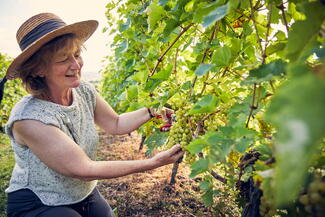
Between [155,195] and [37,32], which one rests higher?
[37,32]

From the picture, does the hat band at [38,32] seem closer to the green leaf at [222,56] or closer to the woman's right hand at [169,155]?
the woman's right hand at [169,155]

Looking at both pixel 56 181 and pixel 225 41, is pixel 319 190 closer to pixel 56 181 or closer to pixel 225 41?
pixel 225 41

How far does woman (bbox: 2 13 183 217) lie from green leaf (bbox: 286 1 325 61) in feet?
4.31

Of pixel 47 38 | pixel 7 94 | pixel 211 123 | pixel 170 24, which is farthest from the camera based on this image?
pixel 7 94

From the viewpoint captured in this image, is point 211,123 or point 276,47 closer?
point 276,47

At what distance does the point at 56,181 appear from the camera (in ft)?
7.20

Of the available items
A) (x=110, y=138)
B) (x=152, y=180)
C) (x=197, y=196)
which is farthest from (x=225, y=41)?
(x=110, y=138)

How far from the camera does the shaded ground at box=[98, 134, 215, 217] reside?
3811 millimetres

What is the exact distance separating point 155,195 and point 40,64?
288 cm

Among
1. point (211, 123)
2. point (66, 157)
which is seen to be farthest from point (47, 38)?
point (211, 123)

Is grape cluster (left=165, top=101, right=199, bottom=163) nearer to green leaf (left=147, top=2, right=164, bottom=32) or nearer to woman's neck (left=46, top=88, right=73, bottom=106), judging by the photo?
green leaf (left=147, top=2, right=164, bottom=32)

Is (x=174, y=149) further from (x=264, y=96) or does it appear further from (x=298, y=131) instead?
(x=298, y=131)

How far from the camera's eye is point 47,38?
7.06 ft

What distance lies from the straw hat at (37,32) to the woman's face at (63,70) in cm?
17
